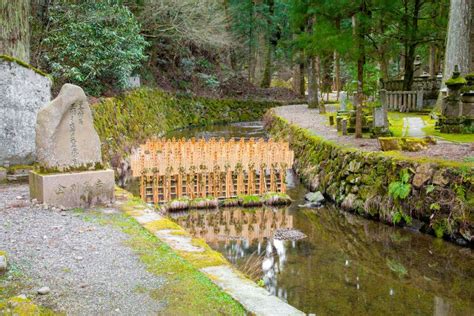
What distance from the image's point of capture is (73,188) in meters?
8.91

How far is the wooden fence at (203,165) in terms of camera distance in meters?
12.5

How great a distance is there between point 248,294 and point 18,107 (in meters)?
7.96

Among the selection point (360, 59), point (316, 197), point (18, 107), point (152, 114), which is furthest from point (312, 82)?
point (18, 107)

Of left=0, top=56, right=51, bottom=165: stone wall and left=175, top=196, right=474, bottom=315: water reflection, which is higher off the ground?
left=0, top=56, right=51, bottom=165: stone wall

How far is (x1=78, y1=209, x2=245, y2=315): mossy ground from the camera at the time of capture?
511cm

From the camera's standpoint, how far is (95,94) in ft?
65.5

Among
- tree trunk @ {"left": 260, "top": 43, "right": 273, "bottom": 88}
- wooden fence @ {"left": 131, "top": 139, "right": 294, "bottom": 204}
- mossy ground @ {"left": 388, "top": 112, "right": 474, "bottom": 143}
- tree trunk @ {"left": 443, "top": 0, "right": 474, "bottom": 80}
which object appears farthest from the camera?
tree trunk @ {"left": 260, "top": 43, "right": 273, "bottom": 88}

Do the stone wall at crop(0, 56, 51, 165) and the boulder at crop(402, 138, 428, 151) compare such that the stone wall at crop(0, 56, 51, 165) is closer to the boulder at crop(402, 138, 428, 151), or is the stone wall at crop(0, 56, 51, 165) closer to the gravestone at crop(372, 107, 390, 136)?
the boulder at crop(402, 138, 428, 151)

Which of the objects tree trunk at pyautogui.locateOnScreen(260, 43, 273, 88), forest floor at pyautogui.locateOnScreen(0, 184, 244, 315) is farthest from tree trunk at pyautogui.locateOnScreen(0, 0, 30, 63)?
tree trunk at pyautogui.locateOnScreen(260, 43, 273, 88)

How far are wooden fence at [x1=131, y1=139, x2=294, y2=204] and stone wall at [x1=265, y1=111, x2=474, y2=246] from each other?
64.2 inches

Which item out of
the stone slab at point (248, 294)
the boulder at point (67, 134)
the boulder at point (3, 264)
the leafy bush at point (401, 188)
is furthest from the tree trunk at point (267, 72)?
the boulder at point (3, 264)

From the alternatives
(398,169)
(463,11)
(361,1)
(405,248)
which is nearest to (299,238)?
(405,248)

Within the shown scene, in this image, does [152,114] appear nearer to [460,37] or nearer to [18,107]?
[460,37]

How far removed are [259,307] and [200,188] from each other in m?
7.94
